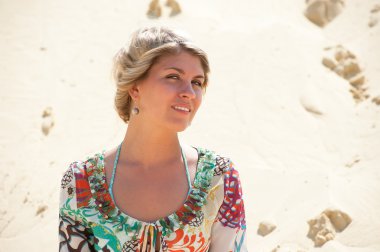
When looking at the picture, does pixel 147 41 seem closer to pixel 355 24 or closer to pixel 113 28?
pixel 113 28

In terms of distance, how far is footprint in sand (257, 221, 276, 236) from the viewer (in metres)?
3.90

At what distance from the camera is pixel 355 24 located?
736 centimetres

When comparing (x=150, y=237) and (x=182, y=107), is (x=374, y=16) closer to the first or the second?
(x=182, y=107)

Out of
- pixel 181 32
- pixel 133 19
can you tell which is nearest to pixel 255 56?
pixel 133 19

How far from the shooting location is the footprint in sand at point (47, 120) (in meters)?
5.52

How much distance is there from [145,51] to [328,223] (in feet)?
8.06

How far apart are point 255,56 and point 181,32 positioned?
453 cm

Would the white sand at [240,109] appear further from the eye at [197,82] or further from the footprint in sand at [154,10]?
the eye at [197,82]

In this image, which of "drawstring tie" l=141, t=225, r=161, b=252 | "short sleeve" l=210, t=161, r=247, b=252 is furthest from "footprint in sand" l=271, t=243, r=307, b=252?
"drawstring tie" l=141, t=225, r=161, b=252

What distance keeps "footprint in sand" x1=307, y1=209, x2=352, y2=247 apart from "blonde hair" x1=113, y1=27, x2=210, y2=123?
220 centimetres

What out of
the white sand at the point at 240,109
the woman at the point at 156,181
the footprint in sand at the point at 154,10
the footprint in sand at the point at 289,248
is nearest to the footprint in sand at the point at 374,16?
the white sand at the point at 240,109

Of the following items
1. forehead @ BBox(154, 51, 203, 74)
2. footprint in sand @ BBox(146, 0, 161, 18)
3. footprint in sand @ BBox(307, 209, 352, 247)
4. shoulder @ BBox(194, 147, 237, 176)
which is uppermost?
footprint in sand @ BBox(146, 0, 161, 18)

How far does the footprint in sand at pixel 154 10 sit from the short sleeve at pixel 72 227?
5639mm

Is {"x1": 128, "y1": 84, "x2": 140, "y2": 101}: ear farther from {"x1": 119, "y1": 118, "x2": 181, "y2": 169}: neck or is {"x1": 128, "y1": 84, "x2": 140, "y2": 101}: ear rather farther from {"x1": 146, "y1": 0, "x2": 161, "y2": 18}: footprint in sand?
{"x1": 146, "y1": 0, "x2": 161, "y2": 18}: footprint in sand
